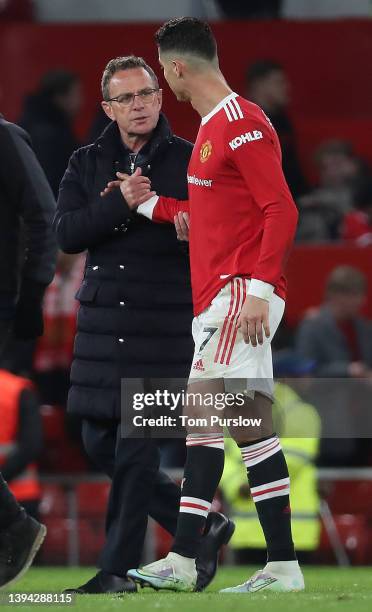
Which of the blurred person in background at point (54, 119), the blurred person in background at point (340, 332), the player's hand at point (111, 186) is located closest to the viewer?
the player's hand at point (111, 186)

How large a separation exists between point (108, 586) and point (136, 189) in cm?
140

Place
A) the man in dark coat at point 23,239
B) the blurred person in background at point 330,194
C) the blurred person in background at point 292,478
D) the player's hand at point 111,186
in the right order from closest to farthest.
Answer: the man in dark coat at point 23,239, the player's hand at point 111,186, the blurred person in background at point 292,478, the blurred person in background at point 330,194

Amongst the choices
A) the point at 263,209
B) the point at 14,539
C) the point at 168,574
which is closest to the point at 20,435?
the point at 14,539

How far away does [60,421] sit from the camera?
10.5 meters

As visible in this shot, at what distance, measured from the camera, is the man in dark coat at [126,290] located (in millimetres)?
6277

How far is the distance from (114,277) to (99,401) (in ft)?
1.47

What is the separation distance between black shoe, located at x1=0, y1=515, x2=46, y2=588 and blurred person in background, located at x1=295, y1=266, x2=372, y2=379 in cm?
407

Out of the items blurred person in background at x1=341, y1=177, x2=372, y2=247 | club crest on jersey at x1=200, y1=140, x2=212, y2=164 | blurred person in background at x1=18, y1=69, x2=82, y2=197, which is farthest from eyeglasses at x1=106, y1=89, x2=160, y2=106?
blurred person in background at x1=18, y1=69, x2=82, y2=197

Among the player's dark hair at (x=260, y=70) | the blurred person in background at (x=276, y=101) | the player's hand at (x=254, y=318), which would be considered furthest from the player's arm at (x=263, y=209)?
the player's dark hair at (x=260, y=70)

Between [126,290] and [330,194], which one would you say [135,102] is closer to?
[126,290]

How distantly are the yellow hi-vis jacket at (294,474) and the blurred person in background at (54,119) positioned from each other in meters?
2.77

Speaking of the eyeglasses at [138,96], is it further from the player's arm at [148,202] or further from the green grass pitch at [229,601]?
the green grass pitch at [229,601]

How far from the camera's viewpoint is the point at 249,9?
46.6ft

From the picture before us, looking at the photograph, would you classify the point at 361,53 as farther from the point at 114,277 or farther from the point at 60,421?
the point at 114,277
